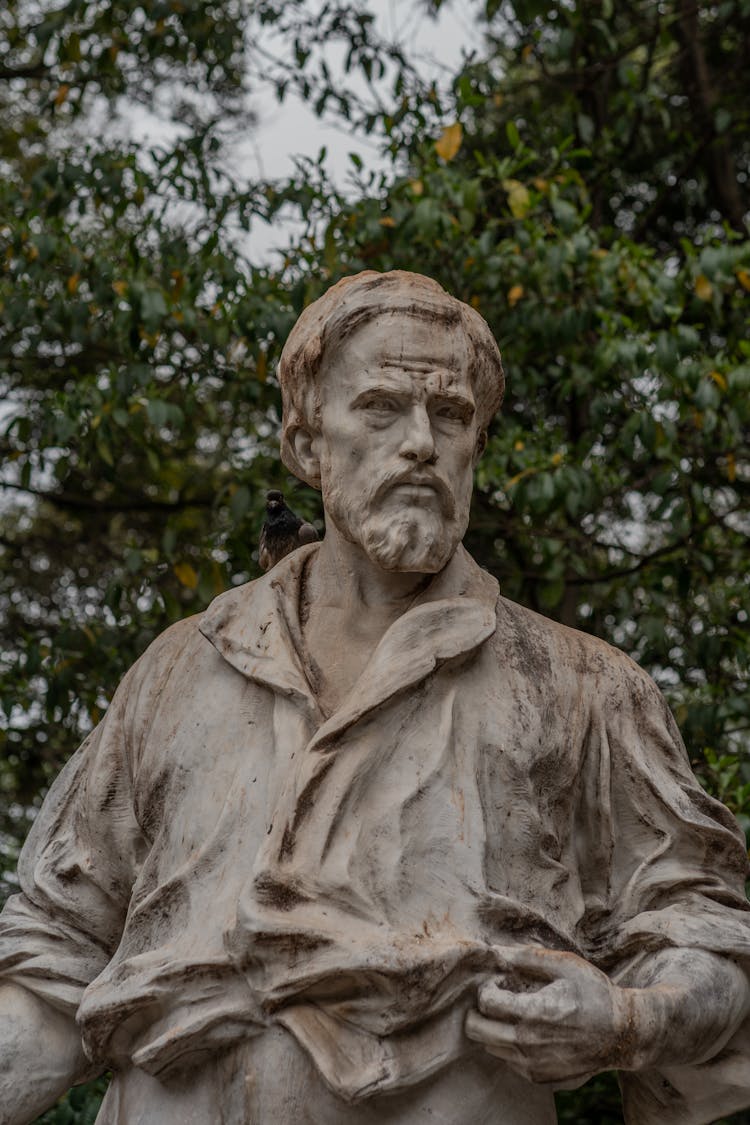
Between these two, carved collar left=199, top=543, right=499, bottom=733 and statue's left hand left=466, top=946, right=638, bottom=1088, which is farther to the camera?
carved collar left=199, top=543, right=499, bottom=733

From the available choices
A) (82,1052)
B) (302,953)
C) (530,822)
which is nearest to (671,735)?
(530,822)

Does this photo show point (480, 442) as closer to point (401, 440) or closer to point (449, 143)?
point (401, 440)

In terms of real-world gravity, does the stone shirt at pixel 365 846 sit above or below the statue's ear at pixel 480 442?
below

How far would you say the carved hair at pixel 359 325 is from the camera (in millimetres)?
4090

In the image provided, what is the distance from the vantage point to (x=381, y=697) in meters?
3.89

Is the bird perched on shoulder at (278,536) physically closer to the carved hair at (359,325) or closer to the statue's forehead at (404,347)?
the carved hair at (359,325)

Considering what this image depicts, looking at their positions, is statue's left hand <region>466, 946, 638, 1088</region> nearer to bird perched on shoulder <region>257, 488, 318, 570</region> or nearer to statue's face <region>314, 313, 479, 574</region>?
statue's face <region>314, 313, 479, 574</region>

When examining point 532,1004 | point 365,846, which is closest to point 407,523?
point 365,846

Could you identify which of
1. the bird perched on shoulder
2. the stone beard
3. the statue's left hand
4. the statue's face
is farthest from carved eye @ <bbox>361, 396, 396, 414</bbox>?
the statue's left hand

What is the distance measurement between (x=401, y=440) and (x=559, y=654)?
1.88 feet

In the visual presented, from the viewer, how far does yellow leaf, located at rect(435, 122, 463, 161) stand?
24.4 ft

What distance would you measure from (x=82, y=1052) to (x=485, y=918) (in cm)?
89

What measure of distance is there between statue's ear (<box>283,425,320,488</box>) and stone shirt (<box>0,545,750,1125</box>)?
0.70 feet

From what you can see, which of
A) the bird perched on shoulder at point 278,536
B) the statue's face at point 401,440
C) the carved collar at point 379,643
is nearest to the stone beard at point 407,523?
the statue's face at point 401,440
